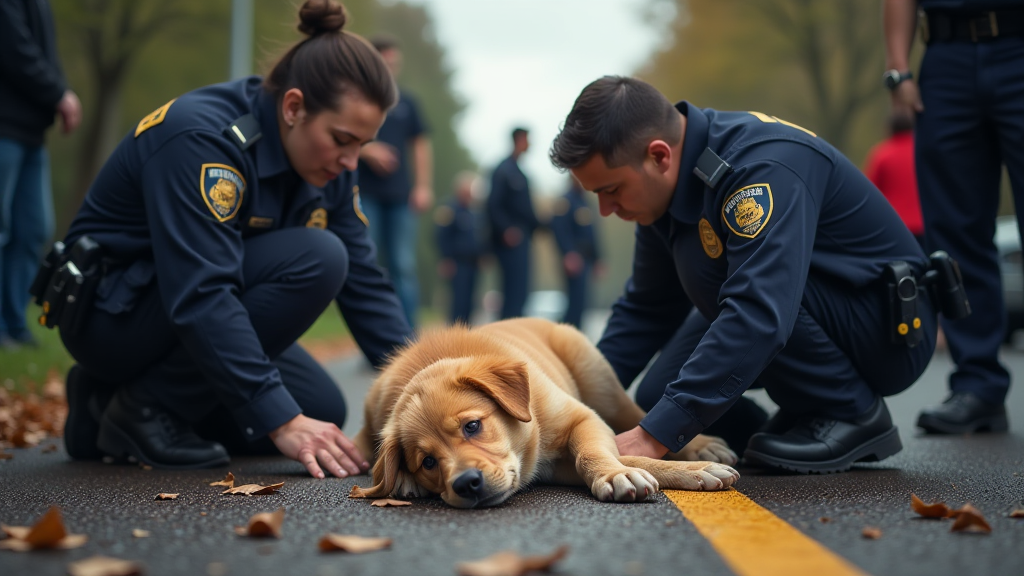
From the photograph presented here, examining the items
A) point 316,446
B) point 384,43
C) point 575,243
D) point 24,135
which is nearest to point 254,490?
point 316,446

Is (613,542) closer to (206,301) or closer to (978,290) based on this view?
(206,301)

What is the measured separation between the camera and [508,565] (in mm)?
2049

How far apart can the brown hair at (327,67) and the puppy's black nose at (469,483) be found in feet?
5.59

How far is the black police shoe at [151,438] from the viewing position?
3832 millimetres

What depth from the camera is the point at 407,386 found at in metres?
3.46

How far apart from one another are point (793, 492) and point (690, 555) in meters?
0.99

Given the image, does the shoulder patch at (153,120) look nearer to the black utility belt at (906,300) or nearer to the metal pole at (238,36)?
the black utility belt at (906,300)

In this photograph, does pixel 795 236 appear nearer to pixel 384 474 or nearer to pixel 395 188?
pixel 384 474

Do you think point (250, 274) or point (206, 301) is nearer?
point (206, 301)

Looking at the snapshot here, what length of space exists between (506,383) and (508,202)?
29.4 ft

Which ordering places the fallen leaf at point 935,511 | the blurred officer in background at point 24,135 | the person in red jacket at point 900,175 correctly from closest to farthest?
the fallen leaf at point 935,511, the blurred officer in background at point 24,135, the person in red jacket at point 900,175

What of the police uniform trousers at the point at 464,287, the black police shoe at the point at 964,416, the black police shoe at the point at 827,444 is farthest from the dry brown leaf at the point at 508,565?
the police uniform trousers at the point at 464,287

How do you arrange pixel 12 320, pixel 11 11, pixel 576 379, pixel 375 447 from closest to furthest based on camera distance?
pixel 375 447, pixel 576 379, pixel 11 11, pixel 12 320

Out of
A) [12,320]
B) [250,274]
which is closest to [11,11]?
[12,320]
